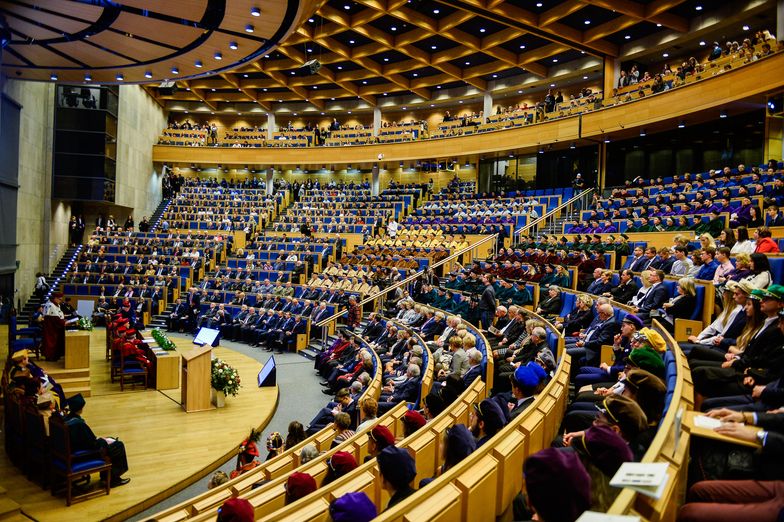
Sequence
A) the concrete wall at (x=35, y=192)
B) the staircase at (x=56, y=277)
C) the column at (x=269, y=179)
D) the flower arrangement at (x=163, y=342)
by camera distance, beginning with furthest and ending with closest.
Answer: the column at (x=269, y=179)
the concrete wall at (x=35, y=192)
the staircase at (x=56, y=277)
the flower arrangement at (x=163, y=342)

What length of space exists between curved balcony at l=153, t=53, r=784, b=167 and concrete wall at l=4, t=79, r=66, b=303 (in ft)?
26.2

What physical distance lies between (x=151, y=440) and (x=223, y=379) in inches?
54.5

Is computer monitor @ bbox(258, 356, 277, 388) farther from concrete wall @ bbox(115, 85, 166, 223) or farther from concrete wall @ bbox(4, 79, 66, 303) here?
concrete wall @ bbox(115, 85, 166, 223)

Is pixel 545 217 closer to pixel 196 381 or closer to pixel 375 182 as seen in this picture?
pixel 196 381

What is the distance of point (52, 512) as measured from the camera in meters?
4.65

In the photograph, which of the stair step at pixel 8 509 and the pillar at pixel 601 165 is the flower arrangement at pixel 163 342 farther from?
the pillar at pixel 601 165

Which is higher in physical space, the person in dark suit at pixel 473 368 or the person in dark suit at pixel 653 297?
the person in dark suit at pixel 653 297

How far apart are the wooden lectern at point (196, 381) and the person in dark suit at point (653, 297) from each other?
A: 5560mm

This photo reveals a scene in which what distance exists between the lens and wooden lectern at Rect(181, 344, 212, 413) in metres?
7.35

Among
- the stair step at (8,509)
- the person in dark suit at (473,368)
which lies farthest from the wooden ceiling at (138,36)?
the stair step at (8,509)

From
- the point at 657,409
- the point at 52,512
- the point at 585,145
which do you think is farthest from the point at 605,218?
the point at 52,512

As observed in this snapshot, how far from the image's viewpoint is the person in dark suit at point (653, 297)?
5.68 meters

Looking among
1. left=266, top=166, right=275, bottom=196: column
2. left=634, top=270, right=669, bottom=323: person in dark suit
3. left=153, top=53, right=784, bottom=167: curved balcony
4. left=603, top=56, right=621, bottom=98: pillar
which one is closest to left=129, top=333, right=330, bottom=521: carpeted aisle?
left=634, top=270, right=669, bottom=323: person in dark suit

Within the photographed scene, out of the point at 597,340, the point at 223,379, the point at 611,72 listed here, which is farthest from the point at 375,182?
the point at 597,340
